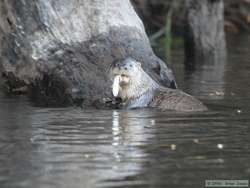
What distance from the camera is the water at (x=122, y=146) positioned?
6.11m

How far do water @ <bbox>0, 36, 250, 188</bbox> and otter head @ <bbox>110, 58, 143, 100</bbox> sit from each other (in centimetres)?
34

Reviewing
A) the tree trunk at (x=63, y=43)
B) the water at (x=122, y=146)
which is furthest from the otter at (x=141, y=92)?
the tree trunk at (x=63, y=43)

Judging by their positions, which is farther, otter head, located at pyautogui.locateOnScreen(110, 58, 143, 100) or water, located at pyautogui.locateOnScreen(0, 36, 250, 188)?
otter head, located at pyautogui.locateOnScreen(110, 58, 143, 100)

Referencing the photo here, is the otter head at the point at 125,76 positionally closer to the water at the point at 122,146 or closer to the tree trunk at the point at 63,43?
the water at the point at 122,146

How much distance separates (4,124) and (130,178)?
304cm

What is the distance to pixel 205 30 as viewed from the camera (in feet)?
58.0

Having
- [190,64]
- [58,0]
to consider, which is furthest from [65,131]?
[190,64]

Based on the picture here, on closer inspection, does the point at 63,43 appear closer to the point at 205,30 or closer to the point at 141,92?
the point at 141,92

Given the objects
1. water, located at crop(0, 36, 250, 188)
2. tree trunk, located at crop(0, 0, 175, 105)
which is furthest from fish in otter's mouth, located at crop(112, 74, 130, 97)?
tree trunk, located at crop(0, 0, 175, 105)

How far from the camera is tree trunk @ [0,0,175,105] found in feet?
36.8

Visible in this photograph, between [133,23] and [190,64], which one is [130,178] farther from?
[190,64]

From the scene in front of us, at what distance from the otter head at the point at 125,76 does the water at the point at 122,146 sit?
1.13 feet

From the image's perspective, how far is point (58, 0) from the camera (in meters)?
11.8

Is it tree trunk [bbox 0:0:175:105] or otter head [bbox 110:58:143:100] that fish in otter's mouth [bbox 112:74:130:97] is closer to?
otter head [bbox 110:58:143:100]
